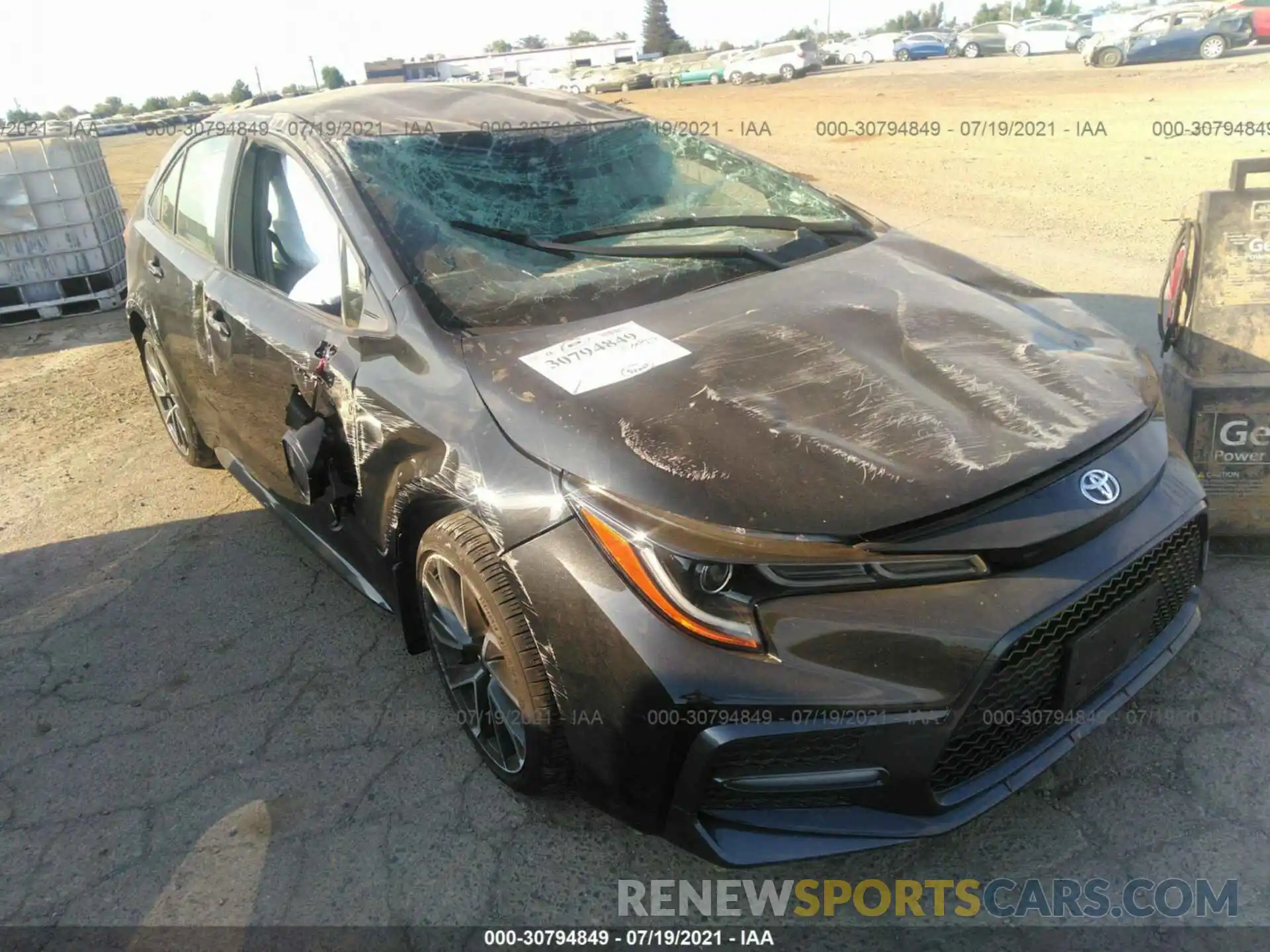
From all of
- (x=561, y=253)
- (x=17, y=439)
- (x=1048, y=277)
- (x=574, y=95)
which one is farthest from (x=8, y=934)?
(x=1048, y=277)

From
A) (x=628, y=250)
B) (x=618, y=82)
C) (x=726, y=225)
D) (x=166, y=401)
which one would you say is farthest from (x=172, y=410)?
(x=618, y=82)

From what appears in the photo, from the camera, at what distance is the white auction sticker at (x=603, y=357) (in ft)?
7.06

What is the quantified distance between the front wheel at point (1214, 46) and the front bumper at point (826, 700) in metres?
25.1

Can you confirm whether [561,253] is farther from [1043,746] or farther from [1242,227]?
[1242,227]

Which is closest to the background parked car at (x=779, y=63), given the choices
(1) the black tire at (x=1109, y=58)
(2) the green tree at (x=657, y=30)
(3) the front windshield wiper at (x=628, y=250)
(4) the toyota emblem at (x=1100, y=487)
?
(1) the black tire at (x=1109, y=58)

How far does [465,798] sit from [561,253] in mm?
1597

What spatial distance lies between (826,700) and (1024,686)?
466mm

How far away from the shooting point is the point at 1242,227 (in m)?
3.04

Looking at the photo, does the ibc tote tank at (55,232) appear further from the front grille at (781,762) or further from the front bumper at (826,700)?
the front grille at (781,762)

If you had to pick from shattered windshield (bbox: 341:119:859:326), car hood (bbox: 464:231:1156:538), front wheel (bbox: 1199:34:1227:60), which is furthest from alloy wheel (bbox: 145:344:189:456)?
front wheel (bbox: 1199:34:1227:60)

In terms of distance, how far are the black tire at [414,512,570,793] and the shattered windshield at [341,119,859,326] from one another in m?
0.62

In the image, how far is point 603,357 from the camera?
2.24m

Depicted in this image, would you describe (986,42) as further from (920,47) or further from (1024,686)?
(1024,686)

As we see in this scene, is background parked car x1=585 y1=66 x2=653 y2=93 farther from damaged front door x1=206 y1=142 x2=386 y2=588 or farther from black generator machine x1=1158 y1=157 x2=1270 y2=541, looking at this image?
black generator machine x1=1158 y1=157 x2=1270 y2=541
